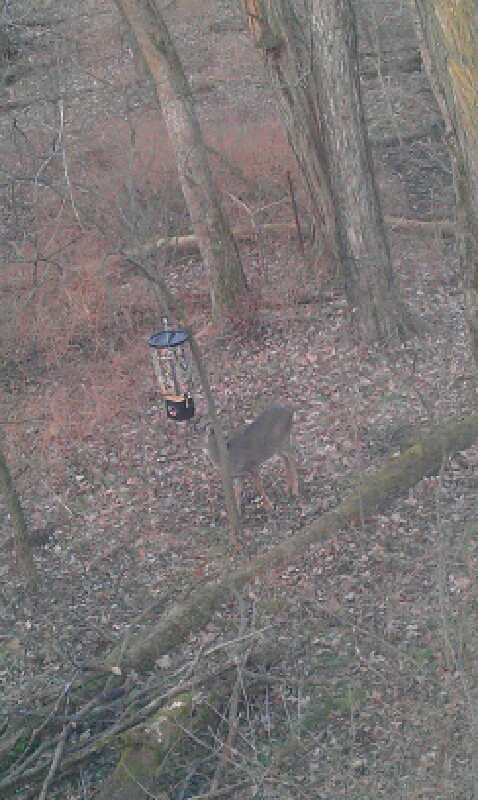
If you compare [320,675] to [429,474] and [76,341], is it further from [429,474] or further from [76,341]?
[76,341]

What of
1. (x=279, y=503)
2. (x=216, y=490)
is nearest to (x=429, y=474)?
(x=279, y=503)

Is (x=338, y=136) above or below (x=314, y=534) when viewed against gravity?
above

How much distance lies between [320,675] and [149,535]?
2.50 meters

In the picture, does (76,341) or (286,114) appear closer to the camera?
(286,114)

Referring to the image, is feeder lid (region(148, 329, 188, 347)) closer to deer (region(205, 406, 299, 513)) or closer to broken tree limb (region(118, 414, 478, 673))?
deer (region(205, 406, 299, 513))

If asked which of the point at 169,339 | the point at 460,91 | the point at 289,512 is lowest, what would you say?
the point at 289,512

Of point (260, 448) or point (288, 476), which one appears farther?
point (288, 476)

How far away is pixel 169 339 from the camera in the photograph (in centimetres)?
862

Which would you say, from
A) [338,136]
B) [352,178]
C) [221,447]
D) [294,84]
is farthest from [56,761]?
[294,84]

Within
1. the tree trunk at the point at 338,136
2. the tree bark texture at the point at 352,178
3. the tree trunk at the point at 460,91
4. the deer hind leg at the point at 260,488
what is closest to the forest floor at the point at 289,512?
the deer hind leg at the point at 260,488

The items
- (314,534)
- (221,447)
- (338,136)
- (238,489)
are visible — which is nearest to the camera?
(221,447)

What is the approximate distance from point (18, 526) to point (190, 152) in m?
5.32

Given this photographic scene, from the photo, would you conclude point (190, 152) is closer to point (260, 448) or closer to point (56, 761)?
point (260, 448)

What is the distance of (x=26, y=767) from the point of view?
560 centimetres
